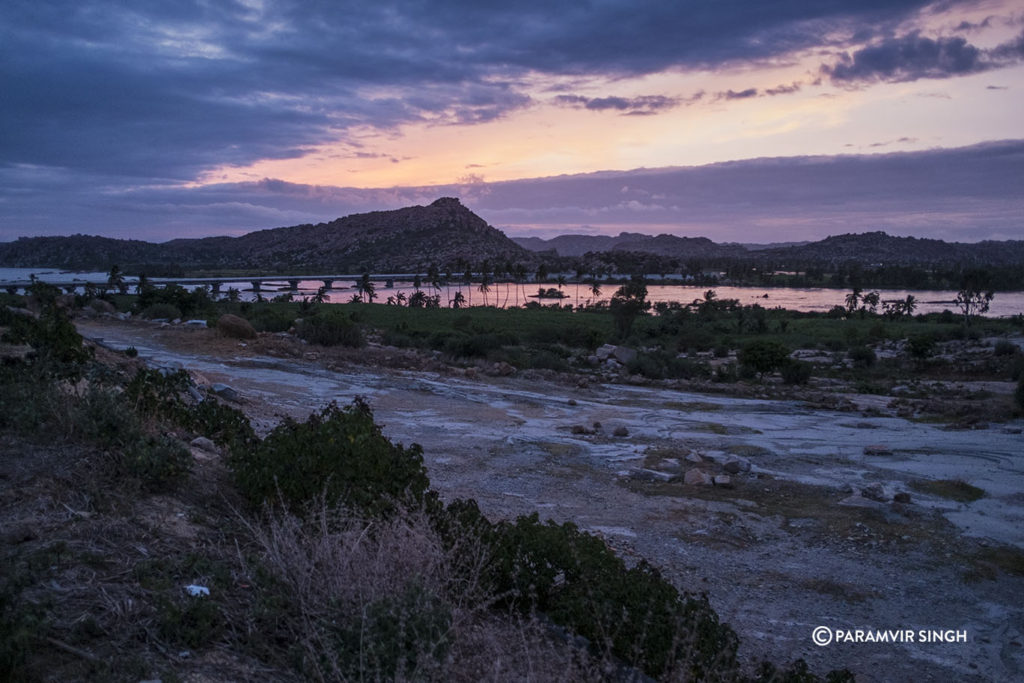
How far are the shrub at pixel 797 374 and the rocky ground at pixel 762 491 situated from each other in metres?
7.67

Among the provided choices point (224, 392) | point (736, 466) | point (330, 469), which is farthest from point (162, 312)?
point (330, 469)

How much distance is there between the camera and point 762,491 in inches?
430

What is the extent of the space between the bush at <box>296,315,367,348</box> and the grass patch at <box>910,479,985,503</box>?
20301 millimetres

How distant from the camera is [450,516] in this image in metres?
6.43

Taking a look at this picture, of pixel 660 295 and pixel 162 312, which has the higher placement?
pixel 660 295

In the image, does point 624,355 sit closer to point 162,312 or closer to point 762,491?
point 162,312

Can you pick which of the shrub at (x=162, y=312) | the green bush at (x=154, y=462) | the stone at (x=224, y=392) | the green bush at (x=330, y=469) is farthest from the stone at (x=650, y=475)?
the shrub at (x=162, y=312)

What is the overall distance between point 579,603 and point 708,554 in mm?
3498

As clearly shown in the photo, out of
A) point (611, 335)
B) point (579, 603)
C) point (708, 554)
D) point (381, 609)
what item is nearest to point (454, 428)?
point (708, 554)

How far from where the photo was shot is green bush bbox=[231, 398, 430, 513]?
6480mm

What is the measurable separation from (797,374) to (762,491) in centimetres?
2026

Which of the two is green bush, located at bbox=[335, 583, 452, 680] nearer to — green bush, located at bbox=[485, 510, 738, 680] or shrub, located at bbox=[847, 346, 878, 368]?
green bush, located at bbox=[485, 510, 738, 680]

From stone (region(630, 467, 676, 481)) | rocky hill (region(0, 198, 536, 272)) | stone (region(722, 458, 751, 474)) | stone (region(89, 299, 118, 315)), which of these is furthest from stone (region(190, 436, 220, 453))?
rocky hill (region(0, 198, 536, 272))

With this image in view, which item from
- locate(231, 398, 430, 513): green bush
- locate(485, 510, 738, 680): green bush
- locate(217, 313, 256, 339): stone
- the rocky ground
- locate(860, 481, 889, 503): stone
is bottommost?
the rocky ground
